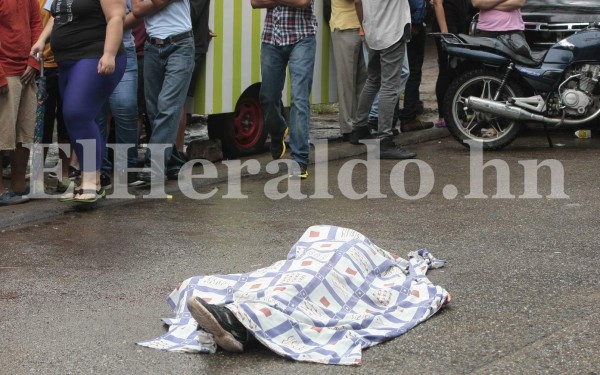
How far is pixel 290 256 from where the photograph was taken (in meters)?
5.18

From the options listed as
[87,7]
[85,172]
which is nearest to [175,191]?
[85,172]

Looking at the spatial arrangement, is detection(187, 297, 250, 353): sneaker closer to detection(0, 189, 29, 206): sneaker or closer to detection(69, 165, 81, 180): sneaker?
detection(0, 189, 29, 206): sneaker

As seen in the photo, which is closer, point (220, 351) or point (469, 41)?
point (220, 351)

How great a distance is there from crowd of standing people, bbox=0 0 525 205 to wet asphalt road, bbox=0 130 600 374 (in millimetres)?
520

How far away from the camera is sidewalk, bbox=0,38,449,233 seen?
7.49 metres

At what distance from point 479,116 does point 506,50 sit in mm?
640

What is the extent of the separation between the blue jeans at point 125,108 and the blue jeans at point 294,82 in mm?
1047

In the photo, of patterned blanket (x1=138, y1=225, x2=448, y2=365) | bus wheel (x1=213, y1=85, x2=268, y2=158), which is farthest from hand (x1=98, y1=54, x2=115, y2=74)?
patterned blanket (x1=138, y1=225, x2=448, y2=365)

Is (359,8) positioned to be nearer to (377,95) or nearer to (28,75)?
(377,95)

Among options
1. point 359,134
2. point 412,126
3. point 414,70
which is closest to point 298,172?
point 359,134

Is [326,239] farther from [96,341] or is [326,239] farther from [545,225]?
[545,225]

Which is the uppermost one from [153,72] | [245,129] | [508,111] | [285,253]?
[153,72]

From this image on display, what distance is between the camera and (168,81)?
8375 mm

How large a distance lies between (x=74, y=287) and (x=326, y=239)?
4.42 ft
